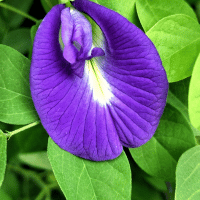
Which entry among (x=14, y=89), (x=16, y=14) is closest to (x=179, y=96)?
(x=14, y=89)

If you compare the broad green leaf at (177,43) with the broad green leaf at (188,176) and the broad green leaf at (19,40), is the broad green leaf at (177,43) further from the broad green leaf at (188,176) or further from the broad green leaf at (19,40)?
the broad green leaf at (19,40)

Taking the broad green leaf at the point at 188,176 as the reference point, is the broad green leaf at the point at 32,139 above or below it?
below

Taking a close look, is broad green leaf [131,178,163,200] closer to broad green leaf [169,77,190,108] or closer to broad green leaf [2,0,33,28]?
broad green leaf [169,77,190,108]

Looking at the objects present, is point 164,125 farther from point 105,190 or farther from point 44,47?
point 44,47

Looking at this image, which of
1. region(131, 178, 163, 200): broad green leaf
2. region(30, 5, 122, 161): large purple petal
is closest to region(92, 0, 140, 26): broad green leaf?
region(30, 5, 122, 161): large purple petal

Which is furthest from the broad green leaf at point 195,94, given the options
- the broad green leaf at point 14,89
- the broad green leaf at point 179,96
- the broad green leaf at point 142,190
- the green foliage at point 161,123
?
the broad green leaf at point 142,190
